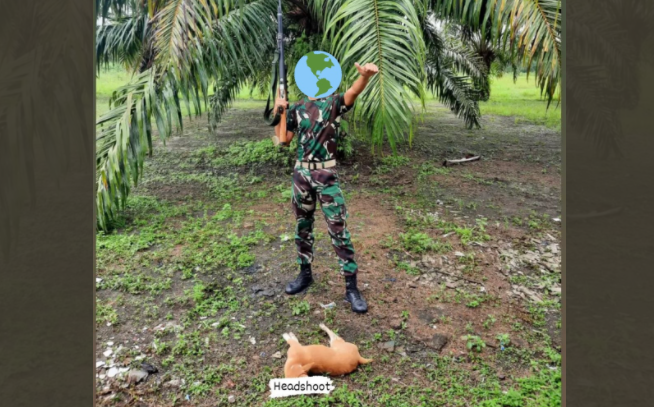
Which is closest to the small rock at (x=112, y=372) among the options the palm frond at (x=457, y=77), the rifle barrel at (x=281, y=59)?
the rifle barrel at (x=281, y=59)

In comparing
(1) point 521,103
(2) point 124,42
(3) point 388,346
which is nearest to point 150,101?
(2) point 124,42

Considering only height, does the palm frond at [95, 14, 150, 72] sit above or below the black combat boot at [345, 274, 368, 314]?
above

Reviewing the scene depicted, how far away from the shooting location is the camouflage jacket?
7.88 feet

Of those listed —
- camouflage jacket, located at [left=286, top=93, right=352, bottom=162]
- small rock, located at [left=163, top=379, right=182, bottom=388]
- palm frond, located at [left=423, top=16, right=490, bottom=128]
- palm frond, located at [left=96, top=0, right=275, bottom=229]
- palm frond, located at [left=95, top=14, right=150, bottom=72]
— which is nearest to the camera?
small rock, located at [left=163, top=379, right=182, bottom=388]

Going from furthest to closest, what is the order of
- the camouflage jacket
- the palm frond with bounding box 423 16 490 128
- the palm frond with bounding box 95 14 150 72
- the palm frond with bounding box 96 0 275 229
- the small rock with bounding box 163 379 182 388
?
the palm frond with bounding box 423 16 490 128 < the palm frond with bounding box 95 14 150 72 < the palm frond with bounding box 96 0 275 229 < the camouflage jacket < the small rock with bounding box 163 379 182 388

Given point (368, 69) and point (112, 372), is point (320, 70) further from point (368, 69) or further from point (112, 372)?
point (112, 372)

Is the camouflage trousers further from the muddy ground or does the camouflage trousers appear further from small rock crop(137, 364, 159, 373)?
small rock crop(137, 364, 159, 373)

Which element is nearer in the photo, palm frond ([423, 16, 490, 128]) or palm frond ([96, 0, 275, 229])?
palm frond ([96, 0, 275, 229])

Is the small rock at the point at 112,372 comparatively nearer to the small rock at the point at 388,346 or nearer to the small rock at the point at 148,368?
the small rock at the point at 148,368

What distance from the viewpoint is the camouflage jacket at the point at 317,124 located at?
240cm

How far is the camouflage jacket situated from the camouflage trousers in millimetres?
97

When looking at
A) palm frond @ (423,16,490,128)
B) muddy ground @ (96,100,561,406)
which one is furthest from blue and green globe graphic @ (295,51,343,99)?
palm frond @ (423,16,490,128)
